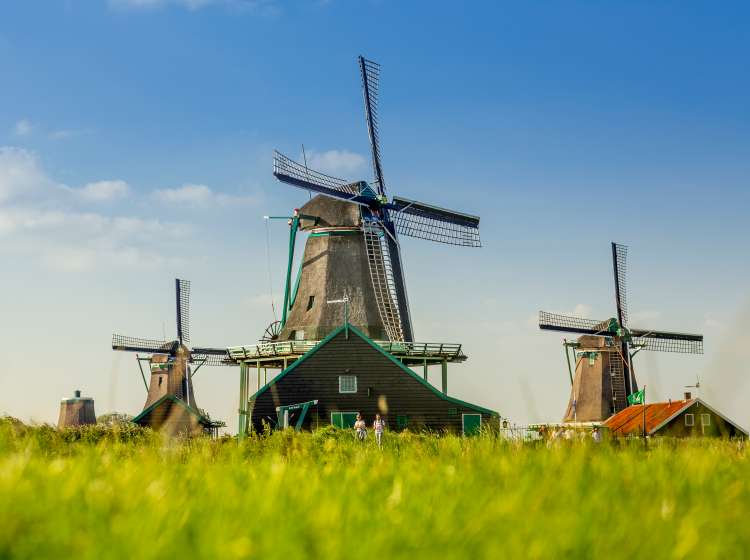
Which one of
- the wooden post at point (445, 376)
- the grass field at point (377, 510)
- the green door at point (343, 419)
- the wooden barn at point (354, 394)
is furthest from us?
the wooden post at point (445, 376)

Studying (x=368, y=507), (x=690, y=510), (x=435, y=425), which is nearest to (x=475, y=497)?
(x=368, y=507)

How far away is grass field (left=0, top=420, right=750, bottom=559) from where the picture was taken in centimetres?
362

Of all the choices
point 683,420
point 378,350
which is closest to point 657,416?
point 683,420

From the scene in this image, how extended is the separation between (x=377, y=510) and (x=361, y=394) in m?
28.1

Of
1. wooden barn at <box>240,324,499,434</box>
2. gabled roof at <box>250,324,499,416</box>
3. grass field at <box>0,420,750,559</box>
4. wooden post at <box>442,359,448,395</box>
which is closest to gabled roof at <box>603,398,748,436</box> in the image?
wooden post at <box>442,359,448,395</box>

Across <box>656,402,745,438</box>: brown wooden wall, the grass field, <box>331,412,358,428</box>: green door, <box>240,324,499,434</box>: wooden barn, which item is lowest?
<box>656,402,745,438</box>: brown wooden wall

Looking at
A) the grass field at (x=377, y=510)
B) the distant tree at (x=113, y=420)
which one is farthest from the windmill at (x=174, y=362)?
the grass field at (x=377, y=510)

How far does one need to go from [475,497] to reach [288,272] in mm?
35404

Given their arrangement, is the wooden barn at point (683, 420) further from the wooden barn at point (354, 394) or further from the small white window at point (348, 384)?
the small white window at point (348, 384)

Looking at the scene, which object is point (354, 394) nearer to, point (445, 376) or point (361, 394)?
point (361, 394)

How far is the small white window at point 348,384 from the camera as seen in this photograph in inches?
1276

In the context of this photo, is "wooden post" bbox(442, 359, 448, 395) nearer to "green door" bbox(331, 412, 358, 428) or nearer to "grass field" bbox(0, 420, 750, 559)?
"green door" bbox(331, 412, 358, 428)

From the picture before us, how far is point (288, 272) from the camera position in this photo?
1572 inches

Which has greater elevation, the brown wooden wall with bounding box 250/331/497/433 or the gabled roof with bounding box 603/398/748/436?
the brown wooden wall with bounding box 250/331/497/433
